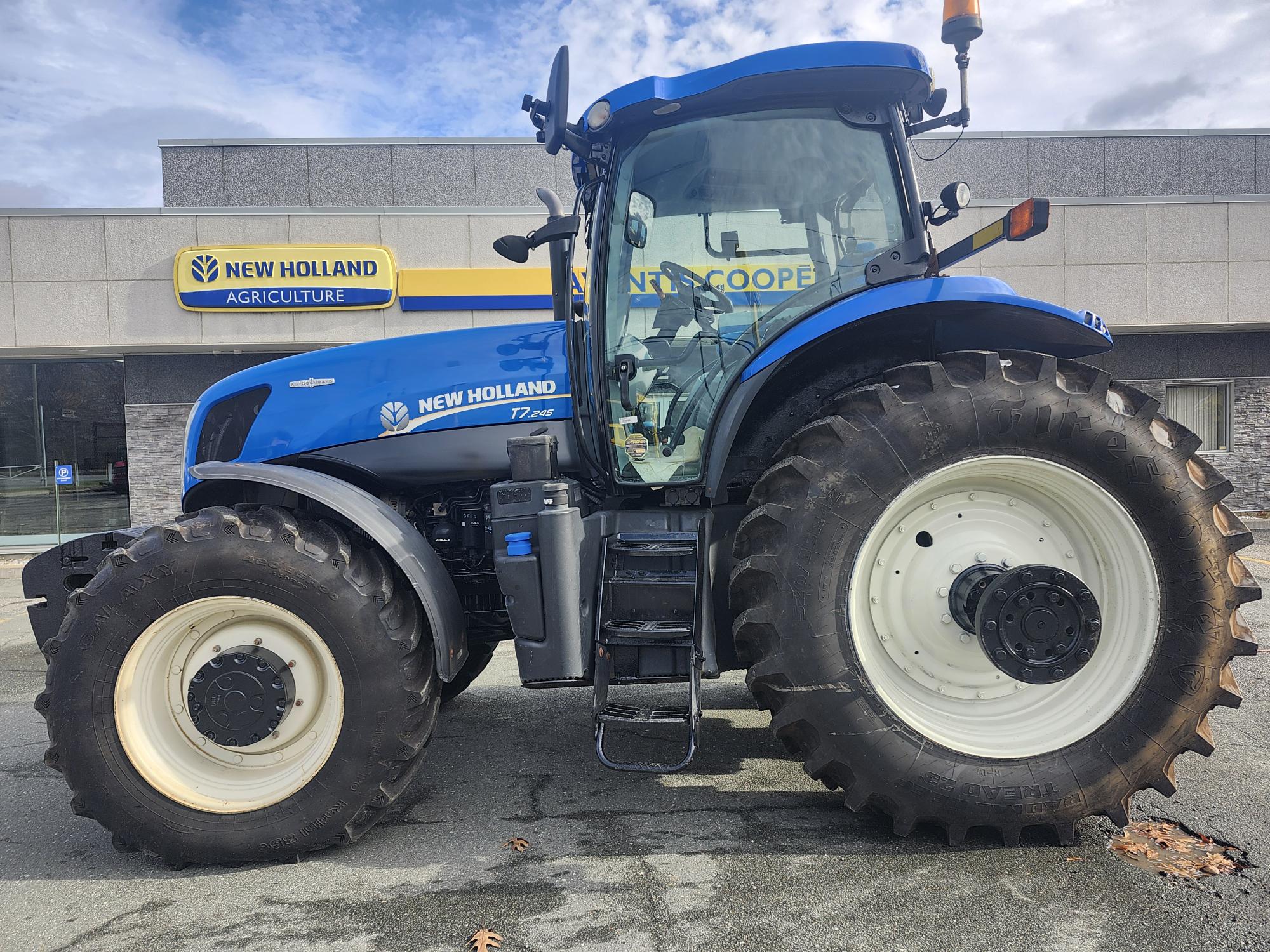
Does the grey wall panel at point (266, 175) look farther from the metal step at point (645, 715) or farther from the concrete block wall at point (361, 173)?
the metal step at point (645, 715)

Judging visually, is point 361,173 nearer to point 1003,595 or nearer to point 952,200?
point 952,200

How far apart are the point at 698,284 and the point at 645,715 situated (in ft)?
5.41

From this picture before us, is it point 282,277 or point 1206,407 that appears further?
point 1206,407

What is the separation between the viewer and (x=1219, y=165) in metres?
15.0

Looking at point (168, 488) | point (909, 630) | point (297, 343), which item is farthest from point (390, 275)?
point (909, 630)

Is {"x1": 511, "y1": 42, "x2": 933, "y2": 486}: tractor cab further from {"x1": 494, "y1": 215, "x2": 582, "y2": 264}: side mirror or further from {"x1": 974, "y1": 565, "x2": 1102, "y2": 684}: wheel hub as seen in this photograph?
{"x1": 974, "y1": 565, "x2": 1102, "y2": 684}: wheel hub

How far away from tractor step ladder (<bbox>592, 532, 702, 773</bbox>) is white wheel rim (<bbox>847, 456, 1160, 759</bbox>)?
1.95 ft

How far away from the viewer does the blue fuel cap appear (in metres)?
2.88

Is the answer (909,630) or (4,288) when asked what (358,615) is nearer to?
(909,630)

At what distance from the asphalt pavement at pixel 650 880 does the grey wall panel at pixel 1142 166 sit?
14.4 m

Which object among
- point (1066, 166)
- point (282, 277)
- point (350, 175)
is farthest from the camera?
point (1066, 166)

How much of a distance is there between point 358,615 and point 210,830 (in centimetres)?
85

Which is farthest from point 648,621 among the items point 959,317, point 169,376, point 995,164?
point 995,164

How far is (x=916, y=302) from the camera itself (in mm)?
2770
